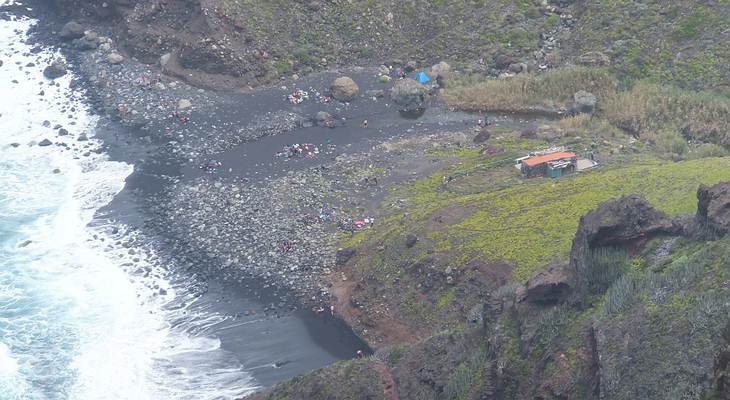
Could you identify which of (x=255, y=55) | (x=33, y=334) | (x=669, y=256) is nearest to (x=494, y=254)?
(x=669, y=256)

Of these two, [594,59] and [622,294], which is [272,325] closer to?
[622,294]

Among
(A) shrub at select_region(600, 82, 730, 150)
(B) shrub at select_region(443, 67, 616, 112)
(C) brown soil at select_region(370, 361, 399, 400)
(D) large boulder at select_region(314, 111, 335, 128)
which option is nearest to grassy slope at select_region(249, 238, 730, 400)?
(C) brown soil at select_region(370, 361, 399, 400)

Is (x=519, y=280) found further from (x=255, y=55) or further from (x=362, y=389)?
(x=255, y=55)

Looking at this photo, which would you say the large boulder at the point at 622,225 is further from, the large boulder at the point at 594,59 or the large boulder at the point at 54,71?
the large boulder at the point at 54,71

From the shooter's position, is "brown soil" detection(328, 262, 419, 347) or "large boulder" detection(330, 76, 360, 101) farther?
"large boulder" detection(330, 76, 360, 101)

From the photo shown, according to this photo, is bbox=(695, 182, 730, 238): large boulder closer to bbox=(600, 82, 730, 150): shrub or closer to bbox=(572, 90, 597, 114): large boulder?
bbox=(600, 82, 730, 150): shrub

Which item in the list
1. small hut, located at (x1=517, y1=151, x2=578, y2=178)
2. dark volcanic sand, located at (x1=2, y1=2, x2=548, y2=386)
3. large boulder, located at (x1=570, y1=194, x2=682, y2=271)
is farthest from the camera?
small hut, located at (x1=517, y1=151, x2=578, y2=178)

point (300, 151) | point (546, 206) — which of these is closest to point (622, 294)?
point (546, 206)
